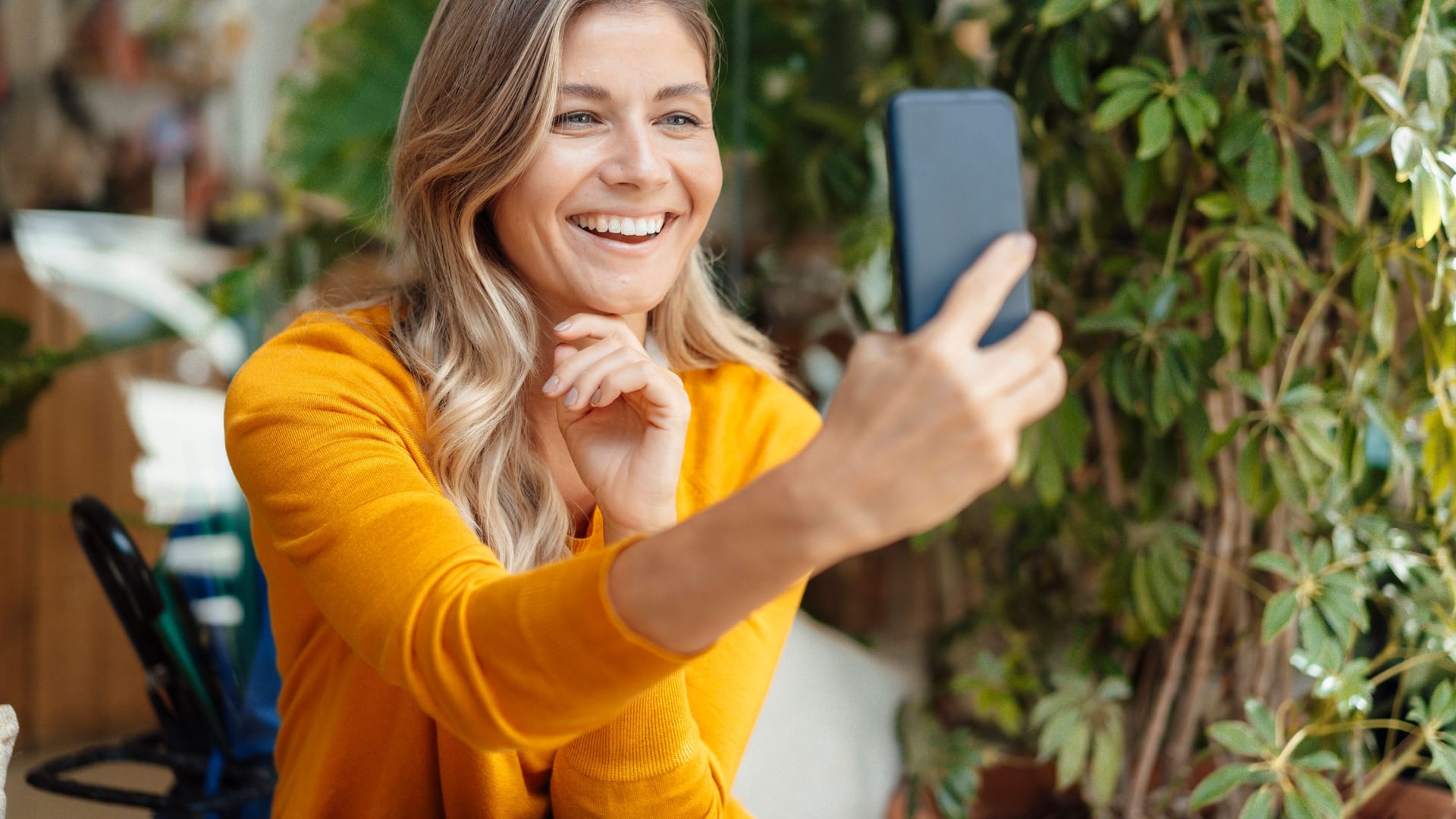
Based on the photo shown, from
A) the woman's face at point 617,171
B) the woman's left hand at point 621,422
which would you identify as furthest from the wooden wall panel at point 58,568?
the woman's left hand at point 621,422

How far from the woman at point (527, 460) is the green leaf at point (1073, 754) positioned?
1.87 feet

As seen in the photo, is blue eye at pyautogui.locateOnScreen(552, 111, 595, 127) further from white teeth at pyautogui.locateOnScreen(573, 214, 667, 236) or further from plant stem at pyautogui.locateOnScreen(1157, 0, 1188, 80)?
plant stem at pyautogui.locateOnScreen(1157, 0, 1188, 80)

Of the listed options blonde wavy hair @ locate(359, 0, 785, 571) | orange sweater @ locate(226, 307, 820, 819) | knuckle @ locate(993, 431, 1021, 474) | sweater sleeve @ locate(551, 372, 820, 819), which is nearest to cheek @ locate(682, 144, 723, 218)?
blonde wavy hair @ locate(359, 0, 785, 571)

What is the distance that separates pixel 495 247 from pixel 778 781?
955 mm

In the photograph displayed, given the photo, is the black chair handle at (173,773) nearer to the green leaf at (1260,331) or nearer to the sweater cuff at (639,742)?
the sweater cuff at (639,742)

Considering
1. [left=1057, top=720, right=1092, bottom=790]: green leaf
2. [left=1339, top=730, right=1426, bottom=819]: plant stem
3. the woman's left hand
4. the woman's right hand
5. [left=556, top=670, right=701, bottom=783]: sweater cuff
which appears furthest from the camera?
[left=1057, top=720, right=1092, bottom=790]: green leaf

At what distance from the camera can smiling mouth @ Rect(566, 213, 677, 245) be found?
0.99m

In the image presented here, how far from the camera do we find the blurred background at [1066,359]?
51.3 inches

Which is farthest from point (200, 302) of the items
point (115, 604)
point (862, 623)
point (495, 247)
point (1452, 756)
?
point (1452, 756)

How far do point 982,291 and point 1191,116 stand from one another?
90 cm

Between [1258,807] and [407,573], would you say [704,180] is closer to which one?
[407,573]

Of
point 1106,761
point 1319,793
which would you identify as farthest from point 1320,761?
point 1106,761

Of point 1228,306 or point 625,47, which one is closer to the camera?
point 625,47

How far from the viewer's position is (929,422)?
513 mm
